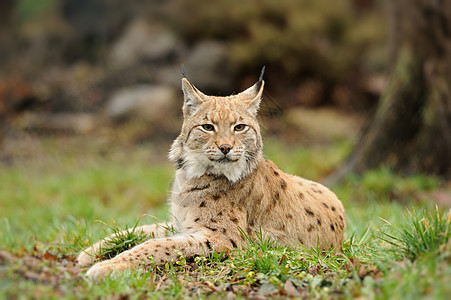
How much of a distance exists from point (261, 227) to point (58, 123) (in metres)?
13.5

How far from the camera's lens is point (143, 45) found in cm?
1867

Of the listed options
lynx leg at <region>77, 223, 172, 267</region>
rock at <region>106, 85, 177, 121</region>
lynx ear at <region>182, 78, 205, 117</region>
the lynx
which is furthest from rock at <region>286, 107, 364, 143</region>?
lynx ear at <region>182, 78, 205, 117</region>

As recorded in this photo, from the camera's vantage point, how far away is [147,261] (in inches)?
184

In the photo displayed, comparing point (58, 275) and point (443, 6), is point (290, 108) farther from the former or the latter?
point (58, 275)

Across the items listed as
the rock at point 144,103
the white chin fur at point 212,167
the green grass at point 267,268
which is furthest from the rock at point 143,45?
the white chin fur at point 212,167

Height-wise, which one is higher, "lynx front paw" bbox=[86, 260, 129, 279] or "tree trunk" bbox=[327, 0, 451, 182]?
"tree trunk" bbox=[327, 0, 451, 182]

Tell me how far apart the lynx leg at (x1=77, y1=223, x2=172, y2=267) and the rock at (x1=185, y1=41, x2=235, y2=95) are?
1157cm

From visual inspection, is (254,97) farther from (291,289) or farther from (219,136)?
(291,289)

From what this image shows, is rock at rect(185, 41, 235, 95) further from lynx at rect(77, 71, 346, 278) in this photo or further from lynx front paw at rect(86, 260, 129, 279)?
lynx front paw at rect(86, 260, 129, 279)

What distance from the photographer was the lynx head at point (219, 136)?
492cm

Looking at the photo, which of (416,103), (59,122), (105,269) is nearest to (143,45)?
(59,122)

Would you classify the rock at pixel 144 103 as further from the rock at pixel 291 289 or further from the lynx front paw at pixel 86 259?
the rock at pixel 291 289

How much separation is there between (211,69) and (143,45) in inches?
119

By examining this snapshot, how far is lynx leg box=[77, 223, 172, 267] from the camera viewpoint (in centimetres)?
Answer: 506
